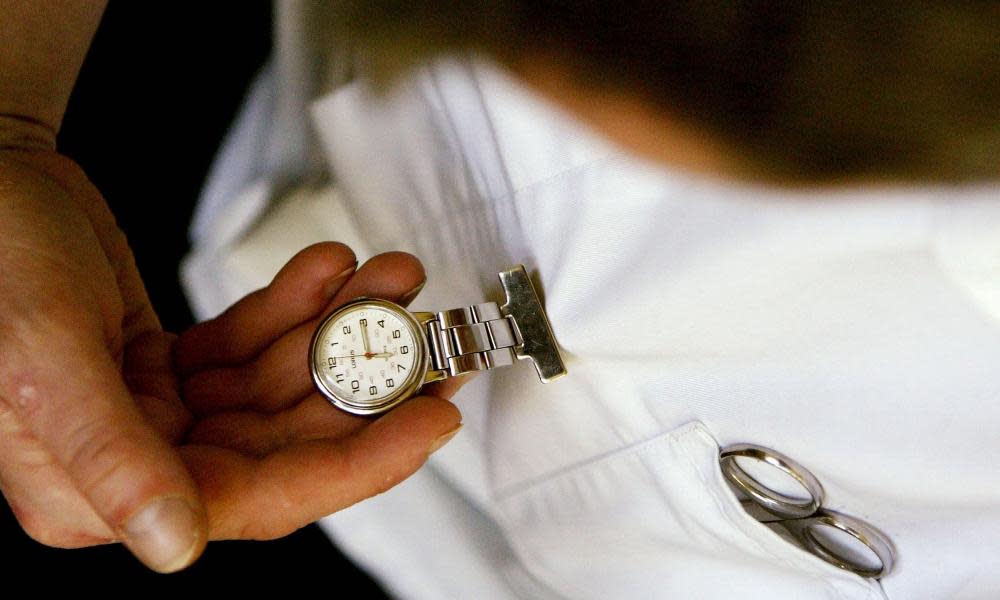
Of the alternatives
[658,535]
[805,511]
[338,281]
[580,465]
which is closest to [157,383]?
[338,281]

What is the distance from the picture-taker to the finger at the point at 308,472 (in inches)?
30.8

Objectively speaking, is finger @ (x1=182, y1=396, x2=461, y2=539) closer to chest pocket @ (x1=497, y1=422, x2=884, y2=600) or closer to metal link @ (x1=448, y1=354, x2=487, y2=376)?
metal link @ (x1=448, y1=354, x2=487, y2=376)

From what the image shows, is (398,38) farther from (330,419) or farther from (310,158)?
(330,419)

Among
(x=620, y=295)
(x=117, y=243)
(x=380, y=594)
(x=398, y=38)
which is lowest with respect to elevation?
(x=380, y=594)

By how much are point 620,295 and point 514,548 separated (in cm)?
53

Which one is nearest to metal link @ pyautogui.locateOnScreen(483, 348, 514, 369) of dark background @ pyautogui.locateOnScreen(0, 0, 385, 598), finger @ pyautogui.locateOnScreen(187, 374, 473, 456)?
finger @ pyautogui.locateOnScreen(187, 374, 473, 456)

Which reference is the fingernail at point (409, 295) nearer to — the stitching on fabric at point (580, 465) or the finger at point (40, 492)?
the stitching on fabric at point (580, 465)

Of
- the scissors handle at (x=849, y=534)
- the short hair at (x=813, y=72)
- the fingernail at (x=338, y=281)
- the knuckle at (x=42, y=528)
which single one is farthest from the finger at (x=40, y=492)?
the scissors handle at (x=849, y=534)

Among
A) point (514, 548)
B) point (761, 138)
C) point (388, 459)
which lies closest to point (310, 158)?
point (388, 459)

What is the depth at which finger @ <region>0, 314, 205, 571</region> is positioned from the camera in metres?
0.66

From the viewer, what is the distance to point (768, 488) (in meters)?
0.88

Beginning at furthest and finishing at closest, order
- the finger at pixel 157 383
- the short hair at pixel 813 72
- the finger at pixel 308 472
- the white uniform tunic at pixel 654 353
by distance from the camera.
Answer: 1. the finger at pixel 157 383
2. the finger at pixel 308 472
3. the white uniform tunic at pixel 654 353
4. the short hair at pixel 813 72

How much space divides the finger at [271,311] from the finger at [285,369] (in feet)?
0.06

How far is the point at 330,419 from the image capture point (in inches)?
37.6
